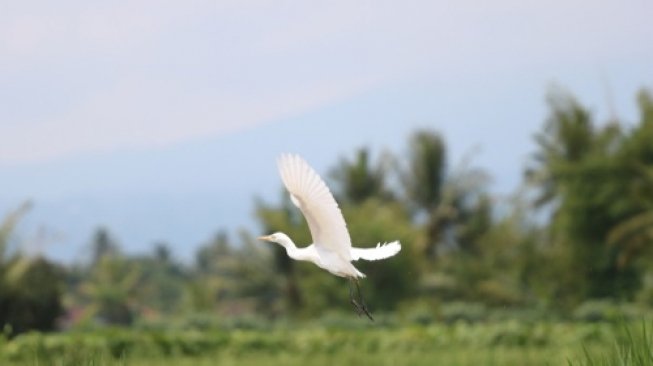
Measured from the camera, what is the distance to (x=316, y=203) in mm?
4168

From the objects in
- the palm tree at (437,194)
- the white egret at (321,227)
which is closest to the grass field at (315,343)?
the white egret at (321,227)

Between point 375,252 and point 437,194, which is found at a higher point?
point 437,194

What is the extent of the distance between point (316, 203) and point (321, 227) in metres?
0.13

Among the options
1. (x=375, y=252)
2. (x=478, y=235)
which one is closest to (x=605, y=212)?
(x=478, y=235)

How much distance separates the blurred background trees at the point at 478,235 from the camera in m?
24.5

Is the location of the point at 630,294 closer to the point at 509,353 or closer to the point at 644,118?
the point at 644,118

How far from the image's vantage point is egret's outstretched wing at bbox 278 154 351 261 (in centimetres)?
402

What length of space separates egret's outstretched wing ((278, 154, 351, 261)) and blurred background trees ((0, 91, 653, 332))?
51.8 ft

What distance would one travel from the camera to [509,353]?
12.0 meters

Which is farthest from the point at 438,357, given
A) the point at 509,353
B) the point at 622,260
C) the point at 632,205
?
the point at 632,205

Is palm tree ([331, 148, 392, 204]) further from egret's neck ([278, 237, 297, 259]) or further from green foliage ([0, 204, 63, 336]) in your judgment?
egret's neck ([278, 237, 297, 259])

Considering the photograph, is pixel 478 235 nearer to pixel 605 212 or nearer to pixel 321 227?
pixel 605 212

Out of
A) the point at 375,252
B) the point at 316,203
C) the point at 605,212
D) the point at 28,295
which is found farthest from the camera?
the point at 605,212

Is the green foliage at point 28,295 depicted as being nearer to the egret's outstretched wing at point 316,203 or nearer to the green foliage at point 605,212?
the green foliage at point 605,212
